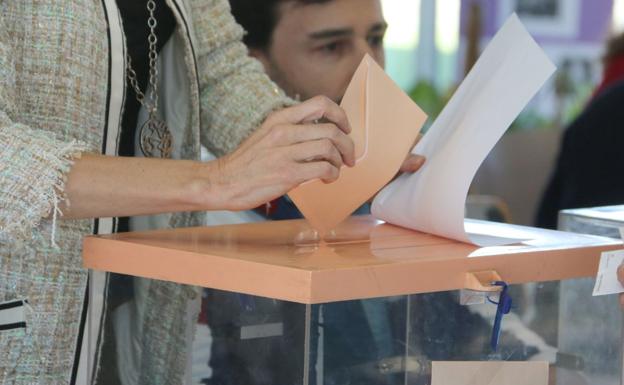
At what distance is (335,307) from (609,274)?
0.31 metres

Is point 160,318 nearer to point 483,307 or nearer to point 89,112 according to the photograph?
point 89,112

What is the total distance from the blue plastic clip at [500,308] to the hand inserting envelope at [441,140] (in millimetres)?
101

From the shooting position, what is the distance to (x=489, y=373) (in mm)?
931

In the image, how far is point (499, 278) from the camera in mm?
925

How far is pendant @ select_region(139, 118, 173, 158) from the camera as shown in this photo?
1249 mm

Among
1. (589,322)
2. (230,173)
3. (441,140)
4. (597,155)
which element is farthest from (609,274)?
(597,155)

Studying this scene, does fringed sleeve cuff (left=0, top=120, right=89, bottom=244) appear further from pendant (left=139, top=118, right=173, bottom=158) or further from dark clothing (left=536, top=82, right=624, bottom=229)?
dark clothing (left=536, top=82, right=624, bottom=229)

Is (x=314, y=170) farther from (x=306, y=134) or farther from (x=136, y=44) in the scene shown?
(x=136, y=44)

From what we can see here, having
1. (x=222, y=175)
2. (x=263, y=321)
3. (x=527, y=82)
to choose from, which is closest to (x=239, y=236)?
(x=222, y=175)

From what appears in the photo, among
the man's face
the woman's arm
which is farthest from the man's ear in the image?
the woman's arm

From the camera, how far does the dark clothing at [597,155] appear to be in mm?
2926

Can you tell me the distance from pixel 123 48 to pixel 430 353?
0.50 m

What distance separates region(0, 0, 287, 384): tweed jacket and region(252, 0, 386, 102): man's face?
58 cm

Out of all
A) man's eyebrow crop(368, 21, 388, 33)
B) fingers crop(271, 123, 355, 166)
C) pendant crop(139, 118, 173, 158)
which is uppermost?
man's eyebrow crop(368, 21, 388, 33)
